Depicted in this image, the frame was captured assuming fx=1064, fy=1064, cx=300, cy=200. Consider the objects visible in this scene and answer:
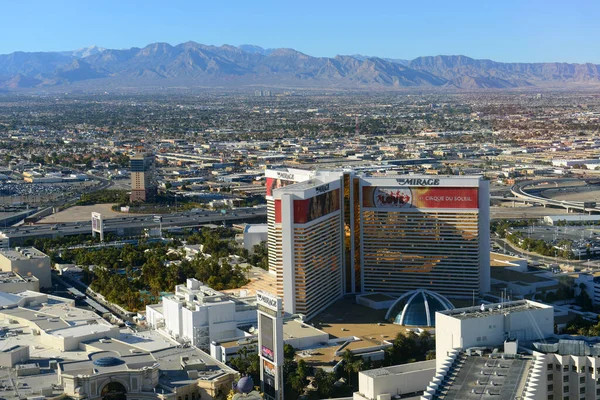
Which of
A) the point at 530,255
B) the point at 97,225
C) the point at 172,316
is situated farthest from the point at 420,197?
the point at 97,225

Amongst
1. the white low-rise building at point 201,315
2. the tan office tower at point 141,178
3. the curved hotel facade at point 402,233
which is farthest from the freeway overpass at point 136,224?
the white low-rise building at point 201,315

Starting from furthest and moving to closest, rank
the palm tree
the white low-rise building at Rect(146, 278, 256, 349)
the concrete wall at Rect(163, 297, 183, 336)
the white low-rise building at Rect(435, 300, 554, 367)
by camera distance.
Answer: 1. the concrete wall at Rect(163, 297, 183, 336)
2. the white low-rise building at Rect(146, 278, 256, 349)
3. the palm tree
4. the white low-rise building at Rect(435, 300, 554, 367)

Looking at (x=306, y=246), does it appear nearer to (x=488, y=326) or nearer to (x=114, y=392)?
(x=114, y=392)

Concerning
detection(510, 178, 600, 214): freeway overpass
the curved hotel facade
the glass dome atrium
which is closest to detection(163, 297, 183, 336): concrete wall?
the curved hotel facade

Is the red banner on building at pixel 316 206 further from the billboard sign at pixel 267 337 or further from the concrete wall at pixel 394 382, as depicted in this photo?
the concrete wall at pixel 394 382

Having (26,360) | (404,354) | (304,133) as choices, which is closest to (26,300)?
(26,360)

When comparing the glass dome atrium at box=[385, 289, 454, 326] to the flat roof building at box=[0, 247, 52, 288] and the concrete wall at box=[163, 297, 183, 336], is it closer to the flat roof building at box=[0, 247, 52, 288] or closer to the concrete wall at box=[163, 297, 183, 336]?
the concrete wall at box=[163, 297, 183, 336]
